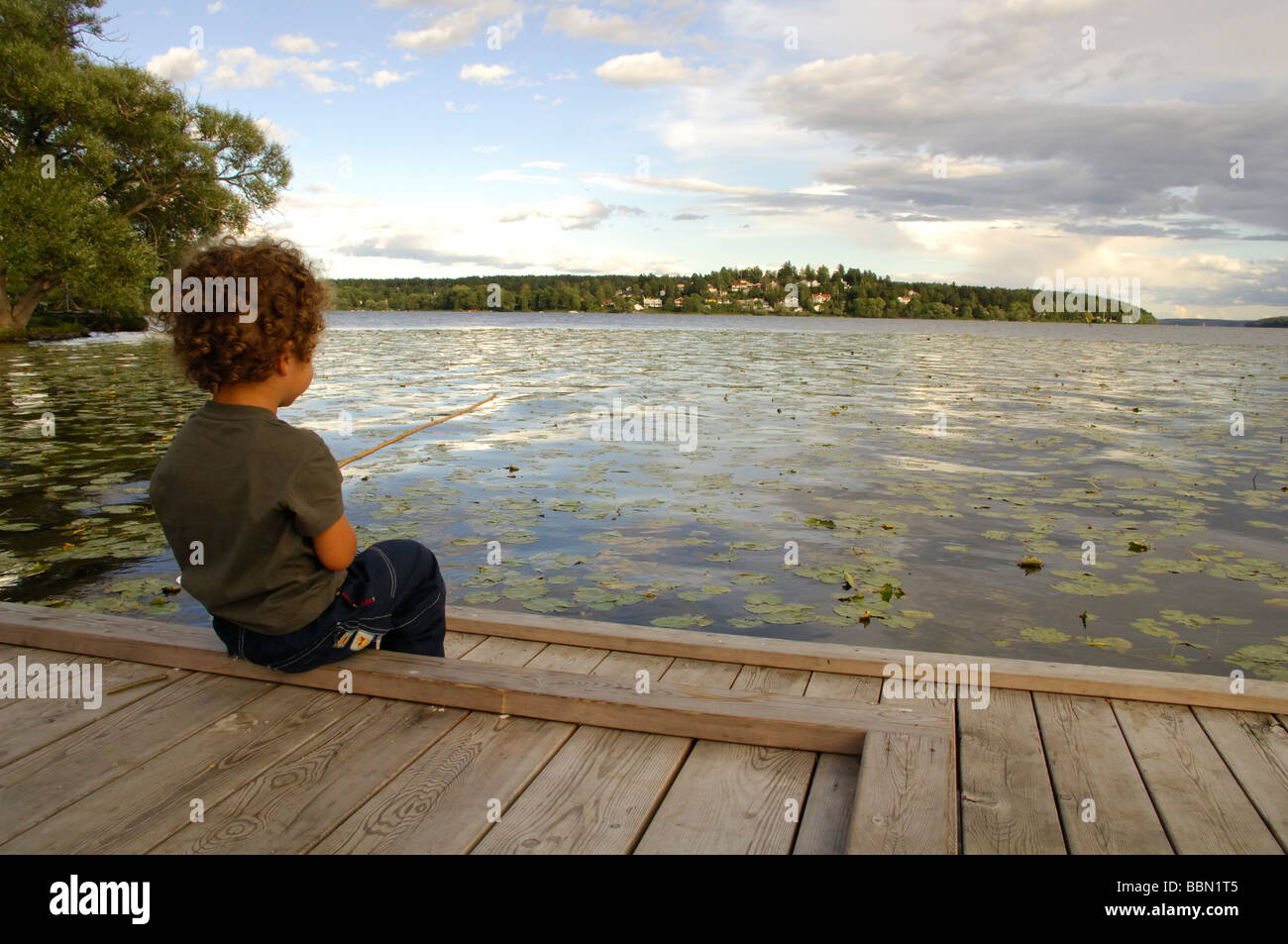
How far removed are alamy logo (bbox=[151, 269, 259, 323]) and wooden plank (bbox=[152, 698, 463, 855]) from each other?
129 centimetres

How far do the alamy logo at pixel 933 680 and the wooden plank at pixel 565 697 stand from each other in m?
0.57

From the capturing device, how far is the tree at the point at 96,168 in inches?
1005

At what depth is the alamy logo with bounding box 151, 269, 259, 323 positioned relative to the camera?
2637mm

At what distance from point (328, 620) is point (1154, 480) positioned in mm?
8642

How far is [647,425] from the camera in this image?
12461mm

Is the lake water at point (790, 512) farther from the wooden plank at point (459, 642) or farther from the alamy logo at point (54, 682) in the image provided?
the alamy logo at point (54, 682)

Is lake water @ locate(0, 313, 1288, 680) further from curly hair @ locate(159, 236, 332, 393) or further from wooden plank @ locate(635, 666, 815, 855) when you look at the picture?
curly hair @ locate(159, 236, 332, 393)

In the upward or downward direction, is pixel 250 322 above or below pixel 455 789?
above

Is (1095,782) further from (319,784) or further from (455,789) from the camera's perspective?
(319,784)

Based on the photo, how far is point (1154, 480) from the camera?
8.88 metres

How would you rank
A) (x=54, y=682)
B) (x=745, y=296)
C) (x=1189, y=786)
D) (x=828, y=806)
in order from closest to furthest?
(x=828, y=806)
(x=1189, y=786)
(x=54, y=682)
(x=745, y=296)

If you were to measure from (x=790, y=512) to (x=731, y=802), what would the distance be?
5.15 metres

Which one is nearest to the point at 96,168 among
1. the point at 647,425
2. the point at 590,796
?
the point at 647,425

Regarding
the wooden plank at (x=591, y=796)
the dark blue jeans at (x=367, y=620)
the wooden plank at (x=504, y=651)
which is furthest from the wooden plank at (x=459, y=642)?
the wooden plank at (x=591, y=796)
